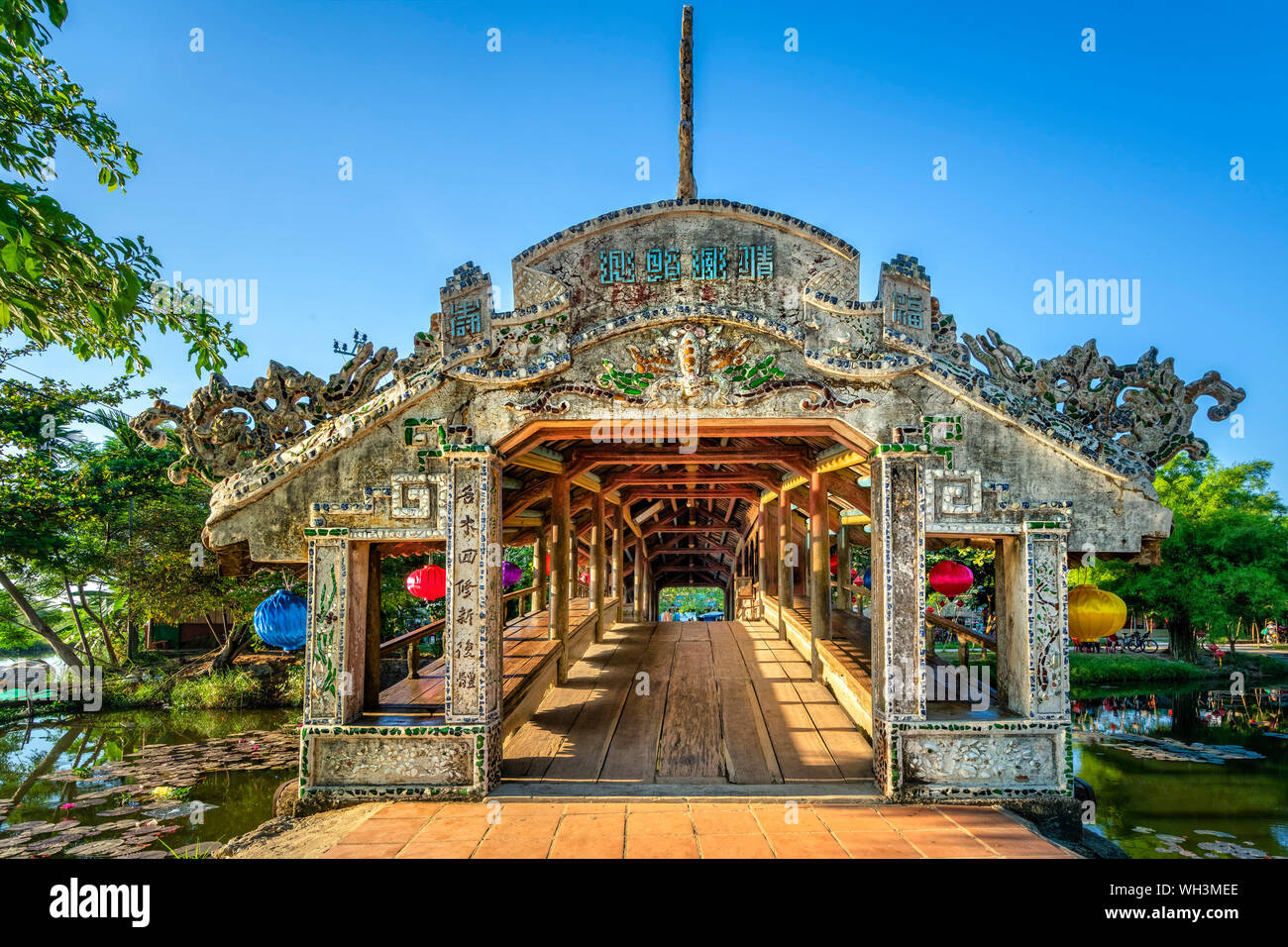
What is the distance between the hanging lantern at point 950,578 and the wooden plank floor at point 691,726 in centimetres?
166

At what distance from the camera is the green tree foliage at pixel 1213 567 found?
2075 cm

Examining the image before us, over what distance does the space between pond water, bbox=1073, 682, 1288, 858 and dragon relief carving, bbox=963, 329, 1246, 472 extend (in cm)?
612

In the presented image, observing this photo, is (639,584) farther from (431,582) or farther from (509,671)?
(431,582)

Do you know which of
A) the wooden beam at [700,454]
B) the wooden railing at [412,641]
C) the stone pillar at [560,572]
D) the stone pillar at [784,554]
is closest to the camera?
the wooden railing at [412,641]

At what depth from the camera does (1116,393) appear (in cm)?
577

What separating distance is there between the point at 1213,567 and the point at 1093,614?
817 inches

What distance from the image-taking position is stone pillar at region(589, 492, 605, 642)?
1180 centimetres

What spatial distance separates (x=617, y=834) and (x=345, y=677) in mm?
2440

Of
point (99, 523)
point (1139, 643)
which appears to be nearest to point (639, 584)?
point (99, 523)

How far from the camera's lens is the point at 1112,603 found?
571cm

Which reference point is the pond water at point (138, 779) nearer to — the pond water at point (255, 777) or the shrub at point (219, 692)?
the pond water at point (255, 777)

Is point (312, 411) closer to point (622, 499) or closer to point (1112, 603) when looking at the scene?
point (1112, 603)

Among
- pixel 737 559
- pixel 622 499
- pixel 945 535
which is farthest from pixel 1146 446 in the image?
pixel 737 559

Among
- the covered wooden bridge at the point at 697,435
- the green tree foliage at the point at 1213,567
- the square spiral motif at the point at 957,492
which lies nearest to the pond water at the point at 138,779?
the covered wooden bridge at the point at 697,435
